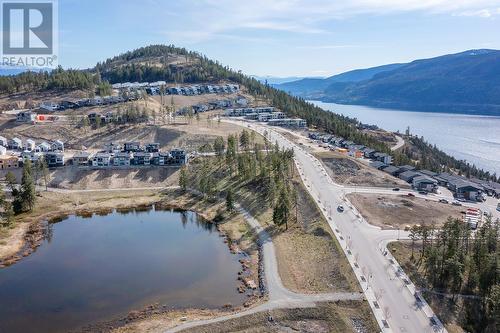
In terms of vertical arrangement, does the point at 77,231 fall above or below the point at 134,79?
below

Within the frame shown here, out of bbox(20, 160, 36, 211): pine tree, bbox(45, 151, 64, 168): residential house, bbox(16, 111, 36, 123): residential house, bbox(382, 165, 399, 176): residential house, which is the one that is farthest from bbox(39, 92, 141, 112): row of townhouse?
bbox(382, 165, 399, 176): residential house

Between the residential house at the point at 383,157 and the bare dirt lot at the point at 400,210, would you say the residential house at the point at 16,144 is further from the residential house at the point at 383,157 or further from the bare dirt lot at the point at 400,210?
the residential house at the point at 383,157

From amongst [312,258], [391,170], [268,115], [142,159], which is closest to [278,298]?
[312,258]

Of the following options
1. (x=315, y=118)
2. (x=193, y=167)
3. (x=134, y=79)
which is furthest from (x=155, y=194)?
(x=134, y=79)

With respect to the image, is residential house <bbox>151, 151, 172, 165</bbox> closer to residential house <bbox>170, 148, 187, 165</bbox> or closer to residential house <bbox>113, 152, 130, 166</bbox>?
residential house <bbox>170, 148, 187, 165</bbox>

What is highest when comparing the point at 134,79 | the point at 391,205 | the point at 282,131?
the point at 134,79

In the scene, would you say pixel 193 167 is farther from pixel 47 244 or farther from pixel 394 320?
pixel 394 320
